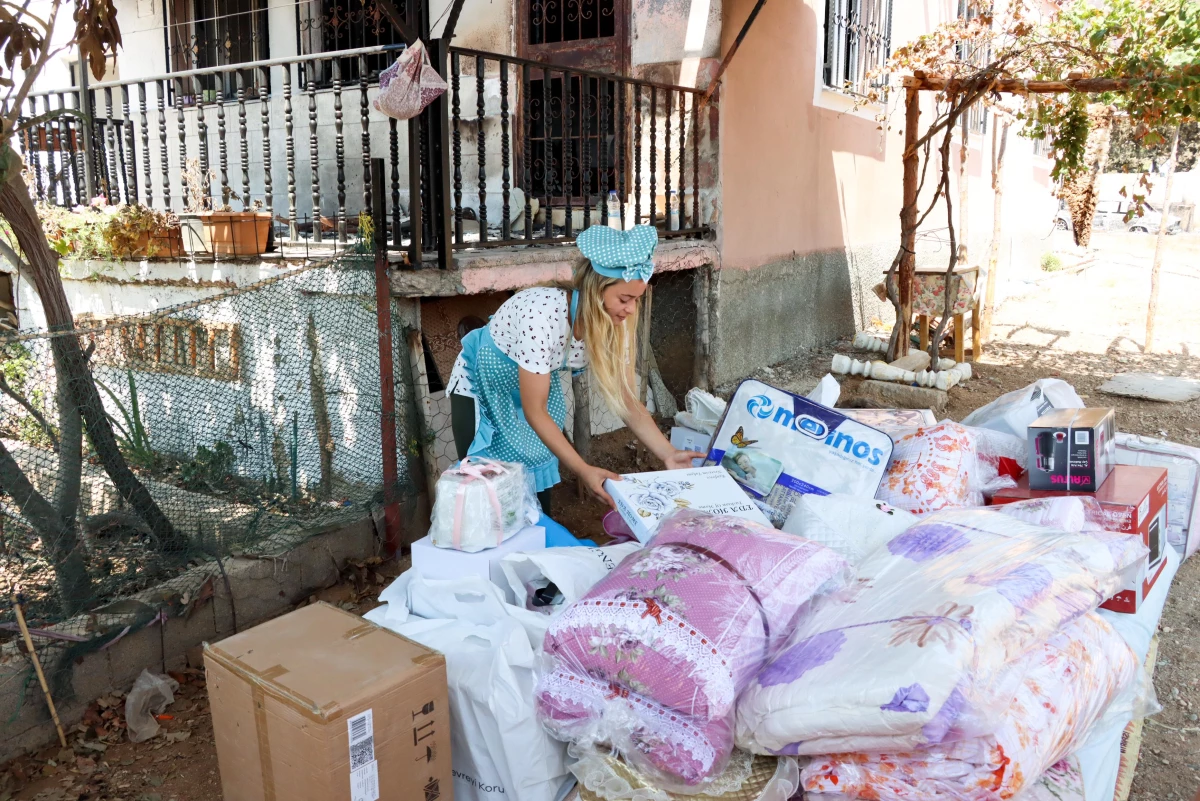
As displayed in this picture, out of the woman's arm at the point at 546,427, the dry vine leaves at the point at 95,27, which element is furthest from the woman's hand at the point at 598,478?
the dry vine leaves at the point at 95,27

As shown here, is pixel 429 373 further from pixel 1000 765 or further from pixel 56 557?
pixel 1000 765

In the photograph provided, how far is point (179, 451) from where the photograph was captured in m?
3.30

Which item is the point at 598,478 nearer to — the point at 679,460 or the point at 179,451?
the point at 679,460

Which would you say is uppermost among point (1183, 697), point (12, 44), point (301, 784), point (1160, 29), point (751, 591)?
point (1160, 29)

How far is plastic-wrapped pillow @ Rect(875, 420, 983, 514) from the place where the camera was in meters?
2.74

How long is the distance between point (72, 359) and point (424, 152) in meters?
1.60

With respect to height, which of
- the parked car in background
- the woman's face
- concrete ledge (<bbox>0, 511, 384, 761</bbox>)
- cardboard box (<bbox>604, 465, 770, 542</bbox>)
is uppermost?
the parked car in background

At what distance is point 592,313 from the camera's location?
2.68 metres

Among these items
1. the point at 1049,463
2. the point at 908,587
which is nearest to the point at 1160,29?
the point at 1049,463

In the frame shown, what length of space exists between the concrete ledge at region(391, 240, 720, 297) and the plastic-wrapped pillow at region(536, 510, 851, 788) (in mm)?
1586

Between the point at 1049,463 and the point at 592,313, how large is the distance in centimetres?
148

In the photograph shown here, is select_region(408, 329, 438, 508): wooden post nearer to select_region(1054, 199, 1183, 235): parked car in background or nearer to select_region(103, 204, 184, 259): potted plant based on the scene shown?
select_region(103, 204, 184, 259): potted plant

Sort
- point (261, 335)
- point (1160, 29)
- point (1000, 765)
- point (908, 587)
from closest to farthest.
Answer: point (1000, 765), point (908, 587), point (261, 335), point (1160, 29)

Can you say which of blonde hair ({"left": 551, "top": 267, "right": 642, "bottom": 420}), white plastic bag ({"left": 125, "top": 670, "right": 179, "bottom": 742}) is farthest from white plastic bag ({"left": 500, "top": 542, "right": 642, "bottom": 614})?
white plastic bag ({"left": 125, "top": 670, "right": 179, "bottom": 742})
